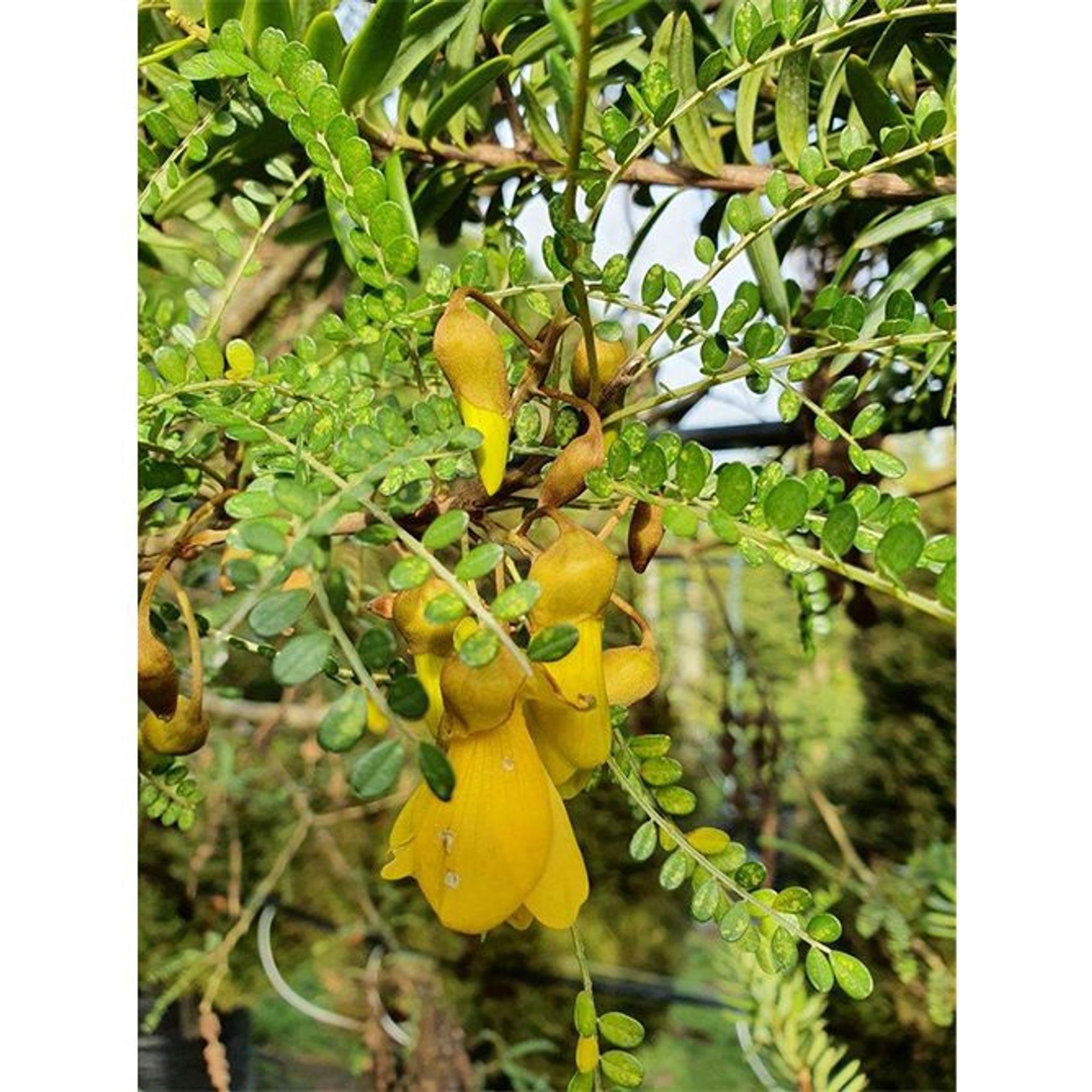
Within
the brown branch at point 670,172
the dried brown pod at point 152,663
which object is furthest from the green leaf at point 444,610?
the brown branch at point 670,172

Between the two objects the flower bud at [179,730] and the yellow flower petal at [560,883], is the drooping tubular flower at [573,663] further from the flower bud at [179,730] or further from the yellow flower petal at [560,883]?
the flower bud at [179,730]

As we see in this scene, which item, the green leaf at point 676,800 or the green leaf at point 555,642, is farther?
the green leaf at point 676,800

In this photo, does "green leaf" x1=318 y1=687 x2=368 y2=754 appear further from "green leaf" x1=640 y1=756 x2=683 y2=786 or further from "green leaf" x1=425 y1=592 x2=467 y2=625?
"green leaf" x1=640 y1=756 x2=683 y2=786

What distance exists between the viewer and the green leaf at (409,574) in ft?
0.62

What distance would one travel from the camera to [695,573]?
134 centimetres

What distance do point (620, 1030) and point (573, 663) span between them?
0.09 m

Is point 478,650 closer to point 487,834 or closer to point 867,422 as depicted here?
point 487,834

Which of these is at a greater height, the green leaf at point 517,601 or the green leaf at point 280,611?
the green leaf at point 280,611

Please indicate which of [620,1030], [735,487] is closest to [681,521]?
[735,487]

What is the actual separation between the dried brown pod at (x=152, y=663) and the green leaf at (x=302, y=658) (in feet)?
0.34


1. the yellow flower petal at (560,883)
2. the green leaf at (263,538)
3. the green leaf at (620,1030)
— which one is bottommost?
the green leaf at (620,1030)
